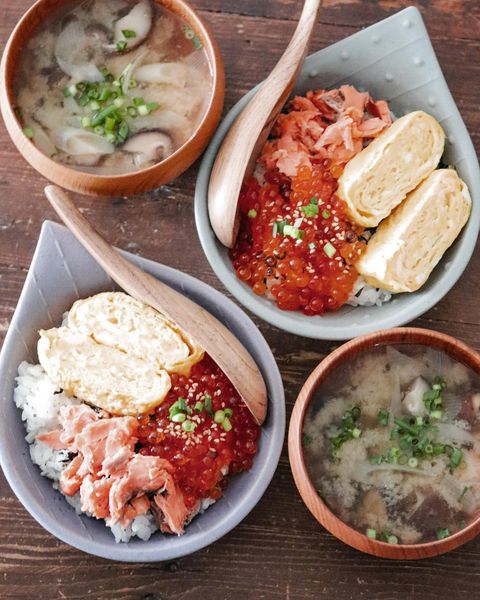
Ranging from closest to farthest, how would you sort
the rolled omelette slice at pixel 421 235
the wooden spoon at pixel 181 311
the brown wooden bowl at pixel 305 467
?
the brown wooden bowl at pixel 305 467 → the wooden spoon at pixel 181 311 → the rolled omelette slice at pixel 421 235

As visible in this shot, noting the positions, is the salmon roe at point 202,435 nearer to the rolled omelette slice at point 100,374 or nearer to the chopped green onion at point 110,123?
the rolled omelette slice at point 100,374

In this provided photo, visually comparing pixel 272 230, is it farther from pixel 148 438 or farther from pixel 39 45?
pixel 39 45

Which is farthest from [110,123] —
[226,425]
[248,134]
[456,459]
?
[456,459]

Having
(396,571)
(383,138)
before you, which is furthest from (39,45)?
(396,571)

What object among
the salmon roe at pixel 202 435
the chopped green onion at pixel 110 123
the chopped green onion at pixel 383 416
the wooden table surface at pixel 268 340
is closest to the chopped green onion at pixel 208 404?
the salmon roe at pixel 202 435

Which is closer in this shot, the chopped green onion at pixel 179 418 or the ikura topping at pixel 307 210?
the chopped green onion at pixel 179 418

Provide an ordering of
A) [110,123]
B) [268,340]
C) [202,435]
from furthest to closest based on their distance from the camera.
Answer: [268,340]
[110,123]
[202,435]

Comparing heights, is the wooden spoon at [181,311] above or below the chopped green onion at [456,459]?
above

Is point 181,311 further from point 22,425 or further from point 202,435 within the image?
point 22,425
